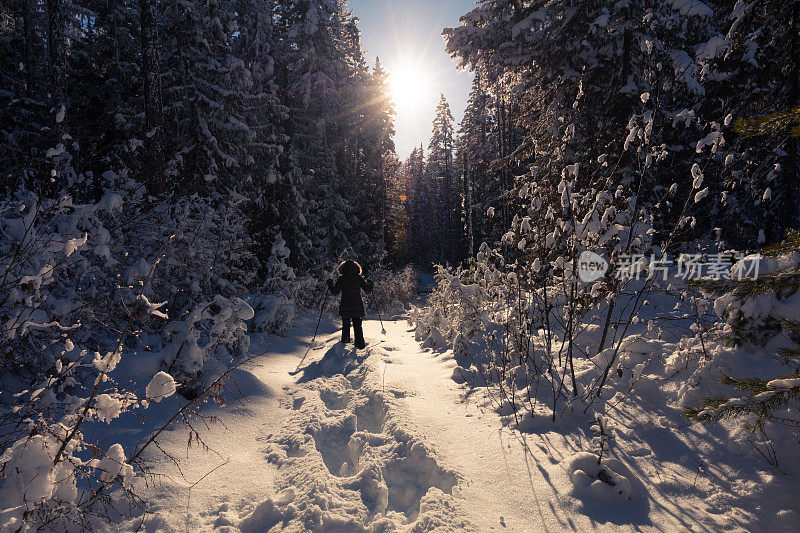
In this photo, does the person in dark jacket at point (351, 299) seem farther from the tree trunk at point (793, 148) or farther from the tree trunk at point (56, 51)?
the tree trunk at point (793, 148)

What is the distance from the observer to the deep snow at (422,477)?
2.60 meters

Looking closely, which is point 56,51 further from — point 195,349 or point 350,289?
point 195,349

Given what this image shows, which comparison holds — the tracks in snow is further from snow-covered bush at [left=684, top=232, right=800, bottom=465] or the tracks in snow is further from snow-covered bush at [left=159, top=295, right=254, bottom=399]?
snow-covered bush at [left=684, top=232, right=800, bottom=465]

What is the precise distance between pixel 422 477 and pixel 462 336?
3794 millimetres

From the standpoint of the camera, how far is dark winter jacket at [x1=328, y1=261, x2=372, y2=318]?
845 centimetres

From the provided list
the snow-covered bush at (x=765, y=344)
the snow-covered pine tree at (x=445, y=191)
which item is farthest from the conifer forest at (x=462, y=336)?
the snow-covered pine tree at (x=445, y=191)

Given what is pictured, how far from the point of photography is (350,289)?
342 inches

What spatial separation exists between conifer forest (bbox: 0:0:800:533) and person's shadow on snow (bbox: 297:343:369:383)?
0.08m

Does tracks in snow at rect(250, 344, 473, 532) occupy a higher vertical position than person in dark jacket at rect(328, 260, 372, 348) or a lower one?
lower

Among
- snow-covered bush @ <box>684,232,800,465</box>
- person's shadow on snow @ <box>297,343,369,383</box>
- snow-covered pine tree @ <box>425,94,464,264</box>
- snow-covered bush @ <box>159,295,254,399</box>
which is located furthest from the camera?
snow-covered pine tree @ <box>425,94,464,264</box>

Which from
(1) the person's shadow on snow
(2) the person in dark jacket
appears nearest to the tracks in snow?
(1) the person's shadow on snow

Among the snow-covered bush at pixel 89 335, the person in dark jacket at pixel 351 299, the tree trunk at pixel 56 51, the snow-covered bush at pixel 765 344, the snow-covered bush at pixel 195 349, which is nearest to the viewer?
the snow-covered bush at pixel 89 335

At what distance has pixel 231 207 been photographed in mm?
9766

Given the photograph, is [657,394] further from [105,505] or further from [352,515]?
[105,505]
